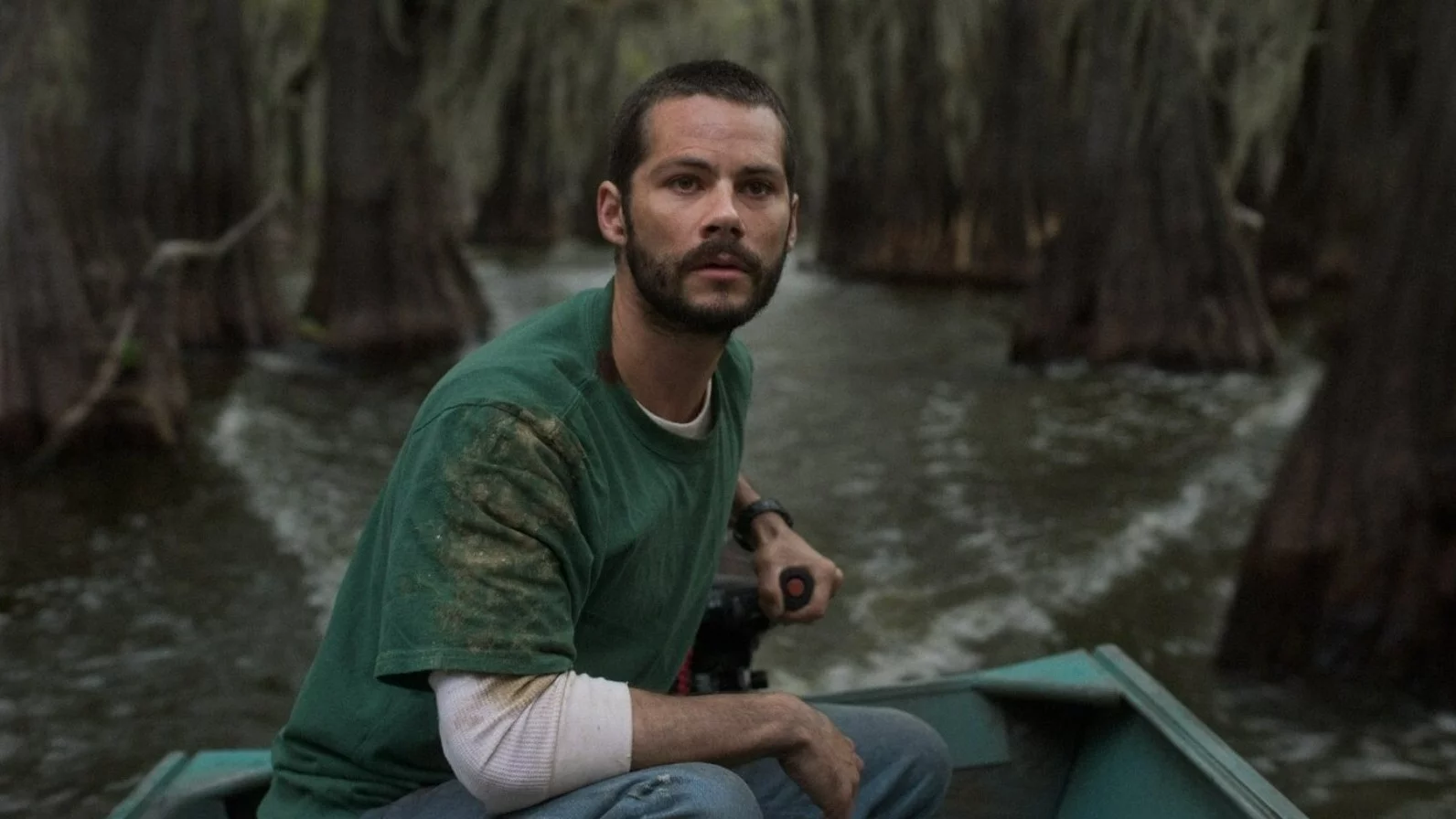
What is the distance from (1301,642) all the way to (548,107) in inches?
973

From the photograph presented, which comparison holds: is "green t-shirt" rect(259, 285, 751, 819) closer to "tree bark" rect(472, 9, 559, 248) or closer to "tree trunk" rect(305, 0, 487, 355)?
"tree trunk" rect(305, 0, 487, 355)

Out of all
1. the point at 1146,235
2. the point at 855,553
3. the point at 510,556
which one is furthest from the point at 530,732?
the point at 1146,235

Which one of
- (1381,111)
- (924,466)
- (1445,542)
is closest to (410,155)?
(924,466)

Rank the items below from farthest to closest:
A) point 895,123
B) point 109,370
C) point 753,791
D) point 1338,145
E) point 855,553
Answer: point 895,123 < point 1338,145 < point 109,370 < point 855,553 < point 753,791

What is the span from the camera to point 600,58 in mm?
28234

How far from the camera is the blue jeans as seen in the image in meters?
1.96

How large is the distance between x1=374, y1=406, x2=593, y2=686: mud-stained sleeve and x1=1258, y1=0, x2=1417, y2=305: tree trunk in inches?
511

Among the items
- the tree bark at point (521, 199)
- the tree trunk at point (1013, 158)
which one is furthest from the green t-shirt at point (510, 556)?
the tree bark at point (521, 199)

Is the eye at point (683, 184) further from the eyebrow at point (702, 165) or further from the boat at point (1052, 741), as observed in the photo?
the boat at point (1052, 741)

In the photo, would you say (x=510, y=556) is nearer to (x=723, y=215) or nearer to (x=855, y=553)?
(x=723, y=215)

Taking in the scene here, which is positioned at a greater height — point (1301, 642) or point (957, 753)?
point (957, 753)

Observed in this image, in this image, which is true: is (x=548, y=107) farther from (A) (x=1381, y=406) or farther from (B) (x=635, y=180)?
(B) (x=635, y=180)

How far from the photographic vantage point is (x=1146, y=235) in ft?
41.9

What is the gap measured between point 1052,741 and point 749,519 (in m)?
0.93
